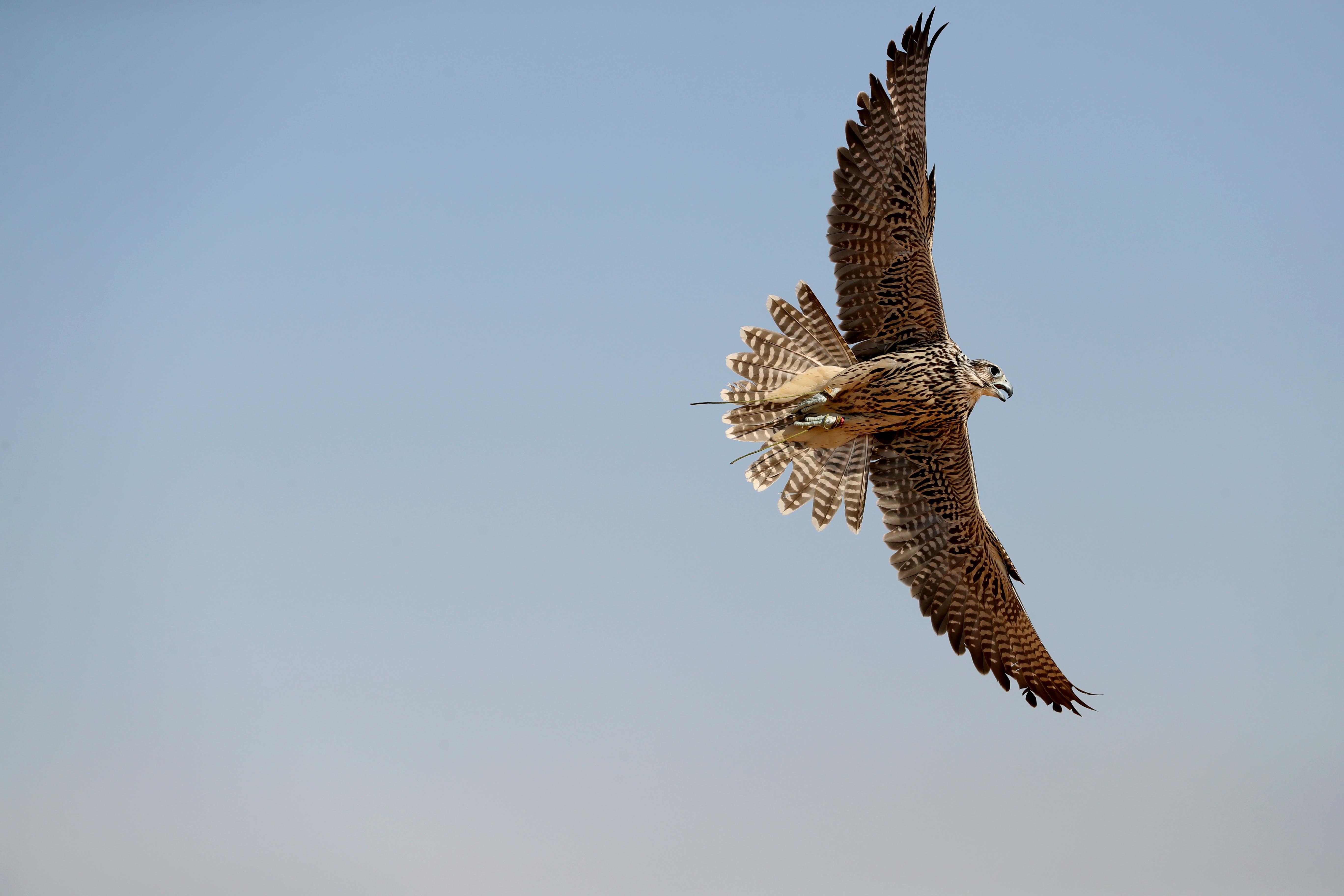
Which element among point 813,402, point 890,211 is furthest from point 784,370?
point 890,211

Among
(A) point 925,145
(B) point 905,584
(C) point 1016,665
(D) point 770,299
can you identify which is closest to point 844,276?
(D) point 770,299

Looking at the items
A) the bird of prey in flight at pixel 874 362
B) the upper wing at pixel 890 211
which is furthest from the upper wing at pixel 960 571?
the upper wing at pixel 890 211

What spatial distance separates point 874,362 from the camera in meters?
9.76

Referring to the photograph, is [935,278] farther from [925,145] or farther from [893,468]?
[893,468]

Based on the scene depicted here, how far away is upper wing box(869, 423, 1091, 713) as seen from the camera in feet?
34.8

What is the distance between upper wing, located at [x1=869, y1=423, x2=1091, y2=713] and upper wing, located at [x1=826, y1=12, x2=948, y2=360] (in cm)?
124

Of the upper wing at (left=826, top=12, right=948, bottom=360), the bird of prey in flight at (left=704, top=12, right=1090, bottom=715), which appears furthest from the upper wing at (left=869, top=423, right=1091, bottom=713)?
the upper wing at (left=826, top=12, right=948, bottom=360)

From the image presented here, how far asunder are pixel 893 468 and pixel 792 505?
41.3 inches

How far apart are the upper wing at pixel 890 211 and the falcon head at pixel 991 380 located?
40cm

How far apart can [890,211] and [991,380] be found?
1.65m

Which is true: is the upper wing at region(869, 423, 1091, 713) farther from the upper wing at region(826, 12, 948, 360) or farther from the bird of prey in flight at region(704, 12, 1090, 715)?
the upper wing at region(826, 12, 948, 360)

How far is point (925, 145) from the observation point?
9.78 meters

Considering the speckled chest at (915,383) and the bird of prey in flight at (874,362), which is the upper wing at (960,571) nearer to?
the bird of prey in flight at (874,362)

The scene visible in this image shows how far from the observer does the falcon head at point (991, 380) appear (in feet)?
32.1
